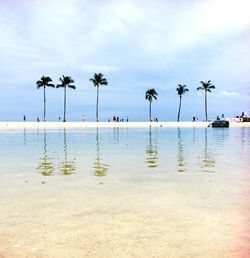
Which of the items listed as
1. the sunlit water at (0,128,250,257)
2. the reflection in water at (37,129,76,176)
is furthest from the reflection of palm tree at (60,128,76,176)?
the sunlit water at (0,128,250,257)

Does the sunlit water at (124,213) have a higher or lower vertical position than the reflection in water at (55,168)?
lower

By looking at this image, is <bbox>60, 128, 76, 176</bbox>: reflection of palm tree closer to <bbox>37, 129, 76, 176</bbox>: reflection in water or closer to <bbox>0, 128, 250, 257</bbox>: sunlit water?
<bbox>37, 129, 76, 176</bbox>: reflection in water

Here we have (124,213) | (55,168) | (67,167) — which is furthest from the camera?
(67,167)

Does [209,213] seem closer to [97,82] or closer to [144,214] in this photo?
[144,214]

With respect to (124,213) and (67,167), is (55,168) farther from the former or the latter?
(124,213)

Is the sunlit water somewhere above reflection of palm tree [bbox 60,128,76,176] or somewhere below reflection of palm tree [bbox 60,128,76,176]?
below

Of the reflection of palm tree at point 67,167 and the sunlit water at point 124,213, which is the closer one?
the sunlit water at point 124,213

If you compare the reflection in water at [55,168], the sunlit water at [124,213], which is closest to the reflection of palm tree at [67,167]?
the reflection in water at [55,168]

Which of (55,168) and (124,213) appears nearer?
(124,213)

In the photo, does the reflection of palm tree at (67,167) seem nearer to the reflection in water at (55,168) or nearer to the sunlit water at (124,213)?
the reflection in water at (55,168)

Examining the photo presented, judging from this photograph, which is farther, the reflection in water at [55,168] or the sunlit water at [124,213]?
the reflection in water at [55,168]

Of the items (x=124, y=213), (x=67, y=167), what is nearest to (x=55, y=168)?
(x=67, y=167)

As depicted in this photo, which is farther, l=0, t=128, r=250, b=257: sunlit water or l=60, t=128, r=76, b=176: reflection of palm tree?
l=60, t=128, r=76, b=176: reflection of palm tree

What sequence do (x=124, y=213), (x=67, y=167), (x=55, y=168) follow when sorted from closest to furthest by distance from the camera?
(x=124, y=213) < (x=55, y=168) < (x=67, y=167)
